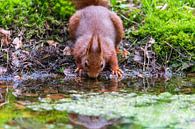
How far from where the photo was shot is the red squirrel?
596 centimetres

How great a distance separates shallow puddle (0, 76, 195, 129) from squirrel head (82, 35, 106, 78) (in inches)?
4.2

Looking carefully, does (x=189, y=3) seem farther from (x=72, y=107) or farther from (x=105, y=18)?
(x=72, y=107)

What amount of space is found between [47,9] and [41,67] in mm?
954

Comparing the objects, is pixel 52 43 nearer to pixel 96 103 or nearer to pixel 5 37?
pixel 5 37

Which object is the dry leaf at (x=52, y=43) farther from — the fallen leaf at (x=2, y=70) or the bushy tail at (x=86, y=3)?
the fallen leaf at (x=2, y=70)

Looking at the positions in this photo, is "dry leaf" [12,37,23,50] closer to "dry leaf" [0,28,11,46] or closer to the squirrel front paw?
"dry leaf" [0,28,11,46]

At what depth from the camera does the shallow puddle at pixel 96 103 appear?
15.3 ft

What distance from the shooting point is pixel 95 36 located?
613cm

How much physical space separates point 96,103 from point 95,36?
3.76 ft

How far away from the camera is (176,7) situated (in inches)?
291

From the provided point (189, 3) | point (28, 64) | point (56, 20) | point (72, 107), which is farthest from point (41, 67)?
point (189, 3)

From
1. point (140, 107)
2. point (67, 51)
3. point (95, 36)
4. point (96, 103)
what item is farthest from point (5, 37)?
point (140, 107)

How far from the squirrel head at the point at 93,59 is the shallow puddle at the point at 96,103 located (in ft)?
0.35

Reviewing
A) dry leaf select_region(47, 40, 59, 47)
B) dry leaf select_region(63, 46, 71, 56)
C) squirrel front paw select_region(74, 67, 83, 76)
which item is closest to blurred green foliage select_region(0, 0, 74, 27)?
dry leaf select_region(47, 40, 59, 47)
